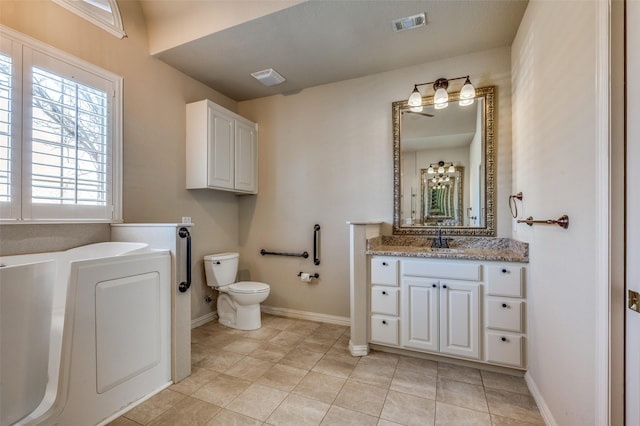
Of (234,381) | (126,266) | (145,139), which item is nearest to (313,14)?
(145,139)

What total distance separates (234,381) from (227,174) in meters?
1.95

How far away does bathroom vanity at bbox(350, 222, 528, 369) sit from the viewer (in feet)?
6.63

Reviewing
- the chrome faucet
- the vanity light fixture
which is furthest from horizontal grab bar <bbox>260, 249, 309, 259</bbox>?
the vanity light fixture

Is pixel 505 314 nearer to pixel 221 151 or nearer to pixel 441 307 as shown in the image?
pixel 441 307

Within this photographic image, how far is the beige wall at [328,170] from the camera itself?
2619mm

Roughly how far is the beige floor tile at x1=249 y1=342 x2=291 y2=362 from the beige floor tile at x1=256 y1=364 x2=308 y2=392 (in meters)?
0.14

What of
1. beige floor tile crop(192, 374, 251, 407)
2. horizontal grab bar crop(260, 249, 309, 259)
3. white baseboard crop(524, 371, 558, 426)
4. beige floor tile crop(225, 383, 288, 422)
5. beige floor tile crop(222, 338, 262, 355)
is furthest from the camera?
horizontal grab bar crop(260, 249, 309, 259)

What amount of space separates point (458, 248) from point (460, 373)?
39.6 inches

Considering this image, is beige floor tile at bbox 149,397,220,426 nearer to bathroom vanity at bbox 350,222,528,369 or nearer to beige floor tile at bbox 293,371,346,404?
Result: beige floor tile at bbox 293,371,346,404

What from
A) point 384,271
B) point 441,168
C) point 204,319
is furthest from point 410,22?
point 204,319

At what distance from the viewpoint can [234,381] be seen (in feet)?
6.56

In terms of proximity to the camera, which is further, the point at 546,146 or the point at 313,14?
the point at 313,14

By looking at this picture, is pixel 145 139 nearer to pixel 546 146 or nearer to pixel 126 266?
pixel 126 266

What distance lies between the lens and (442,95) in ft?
8.52
